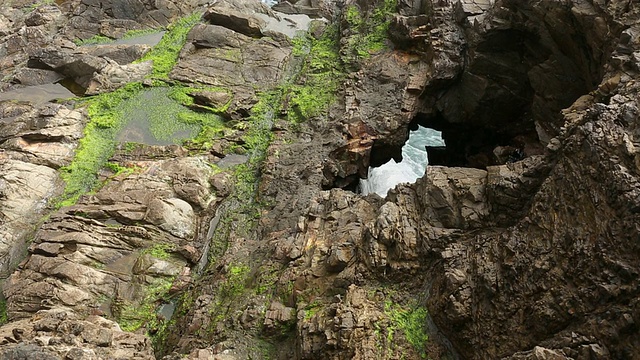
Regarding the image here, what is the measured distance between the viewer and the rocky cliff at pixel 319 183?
26.9 ft

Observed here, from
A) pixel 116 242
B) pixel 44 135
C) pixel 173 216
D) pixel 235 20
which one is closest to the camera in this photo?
pixel 116 242

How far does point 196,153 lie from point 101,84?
5926 mm

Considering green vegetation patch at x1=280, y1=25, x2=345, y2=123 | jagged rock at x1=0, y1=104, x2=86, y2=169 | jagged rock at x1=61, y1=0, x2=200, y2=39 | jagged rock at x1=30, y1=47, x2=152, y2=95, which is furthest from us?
jagged rock at x1=61, y1=0, x2=200, y2=39

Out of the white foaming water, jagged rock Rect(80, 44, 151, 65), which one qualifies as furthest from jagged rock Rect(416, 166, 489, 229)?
jagged rock Rect(80, 44, 151, 65)

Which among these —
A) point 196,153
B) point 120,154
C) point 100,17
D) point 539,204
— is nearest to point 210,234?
point 196,153

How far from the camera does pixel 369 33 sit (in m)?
19.8

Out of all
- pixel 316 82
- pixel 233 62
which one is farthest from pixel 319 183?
pixel 233 62

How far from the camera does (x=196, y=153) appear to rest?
17.3 m

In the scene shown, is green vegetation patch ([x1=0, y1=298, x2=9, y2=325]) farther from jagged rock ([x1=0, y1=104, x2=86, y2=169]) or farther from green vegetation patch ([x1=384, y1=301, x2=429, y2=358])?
green vegetation patch ([x1=384, y1=301, x2=429, y2=358])

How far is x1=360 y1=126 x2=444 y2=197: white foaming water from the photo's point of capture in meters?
19.4

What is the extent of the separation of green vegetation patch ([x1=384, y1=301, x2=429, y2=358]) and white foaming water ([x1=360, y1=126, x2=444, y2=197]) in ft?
27.0

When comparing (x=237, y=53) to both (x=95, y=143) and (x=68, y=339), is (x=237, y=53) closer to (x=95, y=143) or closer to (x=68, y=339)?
(x=95, y=143)

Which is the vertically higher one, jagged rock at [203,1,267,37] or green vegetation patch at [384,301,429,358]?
green vegetation patch at [384,301,429,358]

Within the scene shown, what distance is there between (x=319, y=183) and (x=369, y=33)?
7.52 meters
